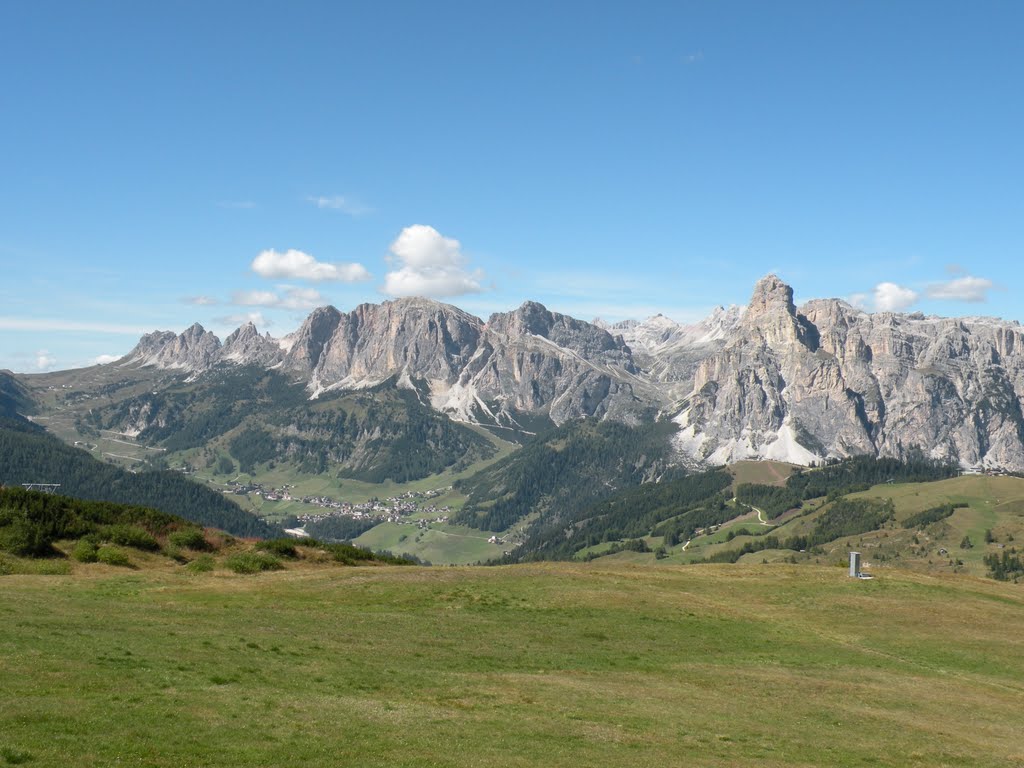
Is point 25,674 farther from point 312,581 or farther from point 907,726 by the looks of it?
point 907,726

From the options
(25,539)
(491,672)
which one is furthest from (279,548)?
(491,672)

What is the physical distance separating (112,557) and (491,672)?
36.3 m

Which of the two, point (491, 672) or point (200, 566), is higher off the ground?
point (200, 566)

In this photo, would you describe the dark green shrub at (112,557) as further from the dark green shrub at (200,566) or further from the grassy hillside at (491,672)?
the dark green shrub at (200,566)

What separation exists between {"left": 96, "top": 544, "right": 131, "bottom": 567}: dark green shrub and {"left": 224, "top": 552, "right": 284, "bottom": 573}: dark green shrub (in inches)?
292

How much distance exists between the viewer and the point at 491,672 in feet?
137

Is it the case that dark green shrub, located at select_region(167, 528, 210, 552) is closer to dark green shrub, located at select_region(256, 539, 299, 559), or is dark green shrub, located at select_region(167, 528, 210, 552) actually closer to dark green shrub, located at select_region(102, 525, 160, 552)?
dark green shrub, located at select_region(102, 525, 160, 552)

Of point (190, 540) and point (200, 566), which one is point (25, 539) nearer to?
point (190, 540)

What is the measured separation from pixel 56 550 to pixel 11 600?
19.9 meters

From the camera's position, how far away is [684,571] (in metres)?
80.2

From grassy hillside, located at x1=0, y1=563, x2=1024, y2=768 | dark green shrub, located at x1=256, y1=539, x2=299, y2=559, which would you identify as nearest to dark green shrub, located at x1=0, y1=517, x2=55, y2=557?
grassy hillside, located at x1=0, y1=563, x2=1024, y2=768

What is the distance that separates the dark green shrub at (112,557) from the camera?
62.6 metres

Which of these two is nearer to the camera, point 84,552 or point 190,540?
point 84,552

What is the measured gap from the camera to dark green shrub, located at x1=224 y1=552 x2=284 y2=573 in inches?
2581
